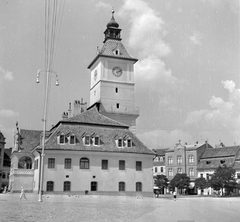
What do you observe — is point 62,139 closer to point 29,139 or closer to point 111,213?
point 29,139

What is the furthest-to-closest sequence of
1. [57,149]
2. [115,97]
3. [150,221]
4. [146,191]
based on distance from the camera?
[115,97], [146,191], [57,149], [150,221]

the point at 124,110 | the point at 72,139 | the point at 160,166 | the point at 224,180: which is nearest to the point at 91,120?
the point at 72,139

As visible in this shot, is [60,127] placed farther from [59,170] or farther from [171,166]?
[171,166]

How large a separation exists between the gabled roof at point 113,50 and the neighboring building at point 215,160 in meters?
37.3

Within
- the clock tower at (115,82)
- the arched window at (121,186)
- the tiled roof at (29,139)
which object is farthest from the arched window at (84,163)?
the tiled roof at (29,139)

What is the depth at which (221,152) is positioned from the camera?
96188 mm

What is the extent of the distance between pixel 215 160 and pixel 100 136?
50.7 meters

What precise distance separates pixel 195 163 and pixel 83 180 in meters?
55.2

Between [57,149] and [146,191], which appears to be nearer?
[57,149]

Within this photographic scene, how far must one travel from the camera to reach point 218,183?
75.7 meters

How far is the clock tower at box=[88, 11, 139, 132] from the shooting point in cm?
7225

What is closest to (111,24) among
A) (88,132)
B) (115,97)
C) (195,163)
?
(115,97)

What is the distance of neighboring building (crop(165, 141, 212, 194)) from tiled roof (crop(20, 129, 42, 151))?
45.2 metres

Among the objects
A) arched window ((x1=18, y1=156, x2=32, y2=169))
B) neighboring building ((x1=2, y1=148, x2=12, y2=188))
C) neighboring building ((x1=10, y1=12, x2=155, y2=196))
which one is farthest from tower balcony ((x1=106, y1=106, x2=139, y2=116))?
neighboring building ((x1=2, y1=148, x2=12, y2=188))
